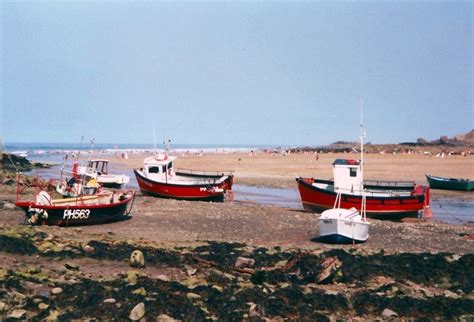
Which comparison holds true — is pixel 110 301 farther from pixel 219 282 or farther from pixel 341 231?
pixel 341 231

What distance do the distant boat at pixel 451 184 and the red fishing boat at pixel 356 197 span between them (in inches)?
627

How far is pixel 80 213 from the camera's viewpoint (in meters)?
21.6

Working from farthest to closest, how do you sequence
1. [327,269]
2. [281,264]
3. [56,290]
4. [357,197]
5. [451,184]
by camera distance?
1. [451,184]
2. [357,197]
3. [281,264]
4. [327,269]
5. [56,290]

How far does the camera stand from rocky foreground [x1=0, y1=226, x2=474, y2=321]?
11.3 metres

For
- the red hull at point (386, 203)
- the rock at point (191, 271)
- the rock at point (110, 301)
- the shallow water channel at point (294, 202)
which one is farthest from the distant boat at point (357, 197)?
the rock at point (110, 301)

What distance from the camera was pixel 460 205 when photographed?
35.5 m

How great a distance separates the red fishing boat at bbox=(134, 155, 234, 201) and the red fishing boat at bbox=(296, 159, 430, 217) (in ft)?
21.7

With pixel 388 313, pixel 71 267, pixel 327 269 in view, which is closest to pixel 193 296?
pixel 327 269

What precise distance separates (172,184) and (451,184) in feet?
80.9

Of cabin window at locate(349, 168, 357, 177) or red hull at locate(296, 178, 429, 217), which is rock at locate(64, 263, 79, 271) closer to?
red hull at locate(296, 178, 429, 217)

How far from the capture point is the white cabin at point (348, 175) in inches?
1129

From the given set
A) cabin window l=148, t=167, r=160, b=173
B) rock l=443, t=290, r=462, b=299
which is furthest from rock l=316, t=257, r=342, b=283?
cabin window l=148, t=167, r=160, b=173

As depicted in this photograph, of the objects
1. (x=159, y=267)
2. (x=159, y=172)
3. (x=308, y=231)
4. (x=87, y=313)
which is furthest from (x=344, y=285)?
(x=159, y=172)

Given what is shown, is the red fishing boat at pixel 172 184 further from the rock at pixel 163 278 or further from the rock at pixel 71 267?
the rock at pixel 163 278
